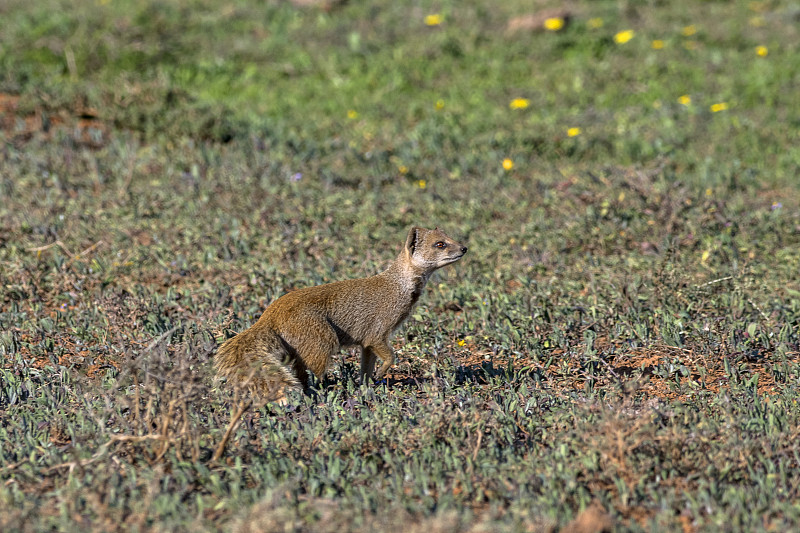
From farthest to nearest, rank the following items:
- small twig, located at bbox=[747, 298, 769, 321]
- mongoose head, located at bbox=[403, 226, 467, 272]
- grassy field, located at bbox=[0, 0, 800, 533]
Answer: small twig, located at bbox=[747, 298, 769, 321]
mongoose head, located at bbox=[403, 226, 467, 272]
grassy field, located at bbox=[0, 0, 800, 533]

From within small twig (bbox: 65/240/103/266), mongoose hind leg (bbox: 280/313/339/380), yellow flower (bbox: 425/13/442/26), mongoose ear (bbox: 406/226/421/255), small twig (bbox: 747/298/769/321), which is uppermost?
mongoose ear (bbox: 406/226/421/255)

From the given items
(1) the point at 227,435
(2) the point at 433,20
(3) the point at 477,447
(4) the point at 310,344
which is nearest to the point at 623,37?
(2) the point at 433,20

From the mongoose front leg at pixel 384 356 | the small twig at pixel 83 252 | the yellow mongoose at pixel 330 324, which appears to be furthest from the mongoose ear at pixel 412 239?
the small twig at pixel 83 252

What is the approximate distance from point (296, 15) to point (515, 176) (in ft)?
18.9

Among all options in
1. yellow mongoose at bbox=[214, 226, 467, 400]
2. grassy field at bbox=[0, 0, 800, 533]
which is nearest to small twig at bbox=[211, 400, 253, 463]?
grassy field at bbox=[0, 0, 800, 533]

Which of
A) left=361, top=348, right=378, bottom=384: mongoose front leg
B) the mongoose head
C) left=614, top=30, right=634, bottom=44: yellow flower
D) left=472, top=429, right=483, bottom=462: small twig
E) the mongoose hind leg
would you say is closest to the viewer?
left=472, top=429, right=483, bottom=462: small twig

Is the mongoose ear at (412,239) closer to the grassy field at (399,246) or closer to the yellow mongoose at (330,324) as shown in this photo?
the yellow mongoose at (330,324)

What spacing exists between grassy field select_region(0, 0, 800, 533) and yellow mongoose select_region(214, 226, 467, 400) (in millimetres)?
158

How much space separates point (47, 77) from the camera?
11.6m

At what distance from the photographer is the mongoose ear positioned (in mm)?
6055

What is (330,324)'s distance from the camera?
560 cm

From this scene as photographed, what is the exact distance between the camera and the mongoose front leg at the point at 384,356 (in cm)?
571

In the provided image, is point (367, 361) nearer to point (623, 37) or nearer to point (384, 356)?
point (384, 356)

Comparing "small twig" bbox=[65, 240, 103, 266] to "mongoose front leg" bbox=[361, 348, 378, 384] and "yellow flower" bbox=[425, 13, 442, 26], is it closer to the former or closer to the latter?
"mongoose front leg" bbox=[361, 348, 378, 384]
